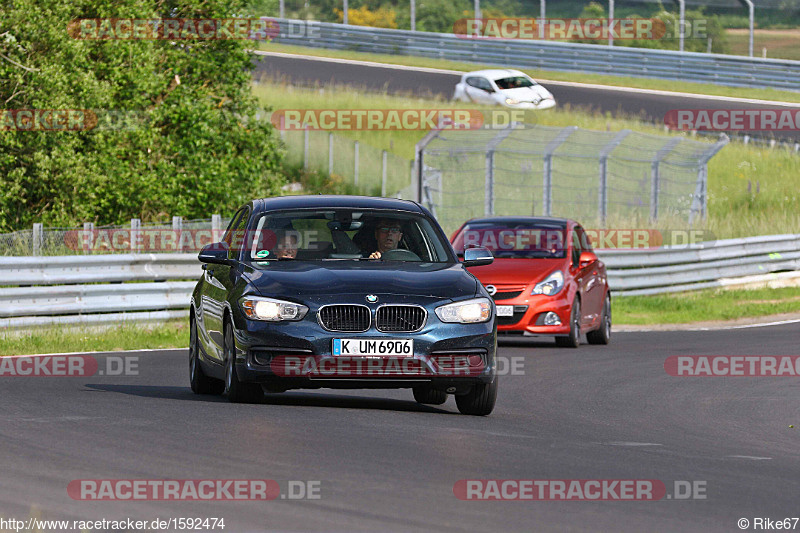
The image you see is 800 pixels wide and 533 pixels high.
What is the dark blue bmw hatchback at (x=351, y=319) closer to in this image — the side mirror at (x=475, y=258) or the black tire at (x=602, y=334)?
the side mirror at (x=475, y=258)

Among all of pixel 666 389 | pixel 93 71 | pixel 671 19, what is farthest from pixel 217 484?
pixel 671 19

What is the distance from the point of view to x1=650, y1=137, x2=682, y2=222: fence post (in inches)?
1225

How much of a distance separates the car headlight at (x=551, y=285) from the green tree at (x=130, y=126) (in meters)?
9.47

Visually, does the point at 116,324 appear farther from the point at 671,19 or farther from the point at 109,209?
the point at 671,19

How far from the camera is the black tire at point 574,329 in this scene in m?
19.2

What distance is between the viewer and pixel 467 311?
35.4 ft

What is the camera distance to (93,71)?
27.2 meters

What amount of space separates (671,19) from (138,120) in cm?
3317

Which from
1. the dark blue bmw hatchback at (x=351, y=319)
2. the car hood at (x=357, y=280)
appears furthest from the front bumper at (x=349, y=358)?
the car hood at (x=357, y=280)

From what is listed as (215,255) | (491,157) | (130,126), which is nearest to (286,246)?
(215,255)

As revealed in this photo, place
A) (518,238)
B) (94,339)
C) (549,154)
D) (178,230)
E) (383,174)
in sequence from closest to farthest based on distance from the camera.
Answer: (94,339), (518,238), (178,230), (549,154), (383,174)

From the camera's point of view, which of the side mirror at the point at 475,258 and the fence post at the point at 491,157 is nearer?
the side mirror at the point at 475,258

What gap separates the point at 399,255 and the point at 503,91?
35596 mm

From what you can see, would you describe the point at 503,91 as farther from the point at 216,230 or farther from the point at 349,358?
the point at 349,358
